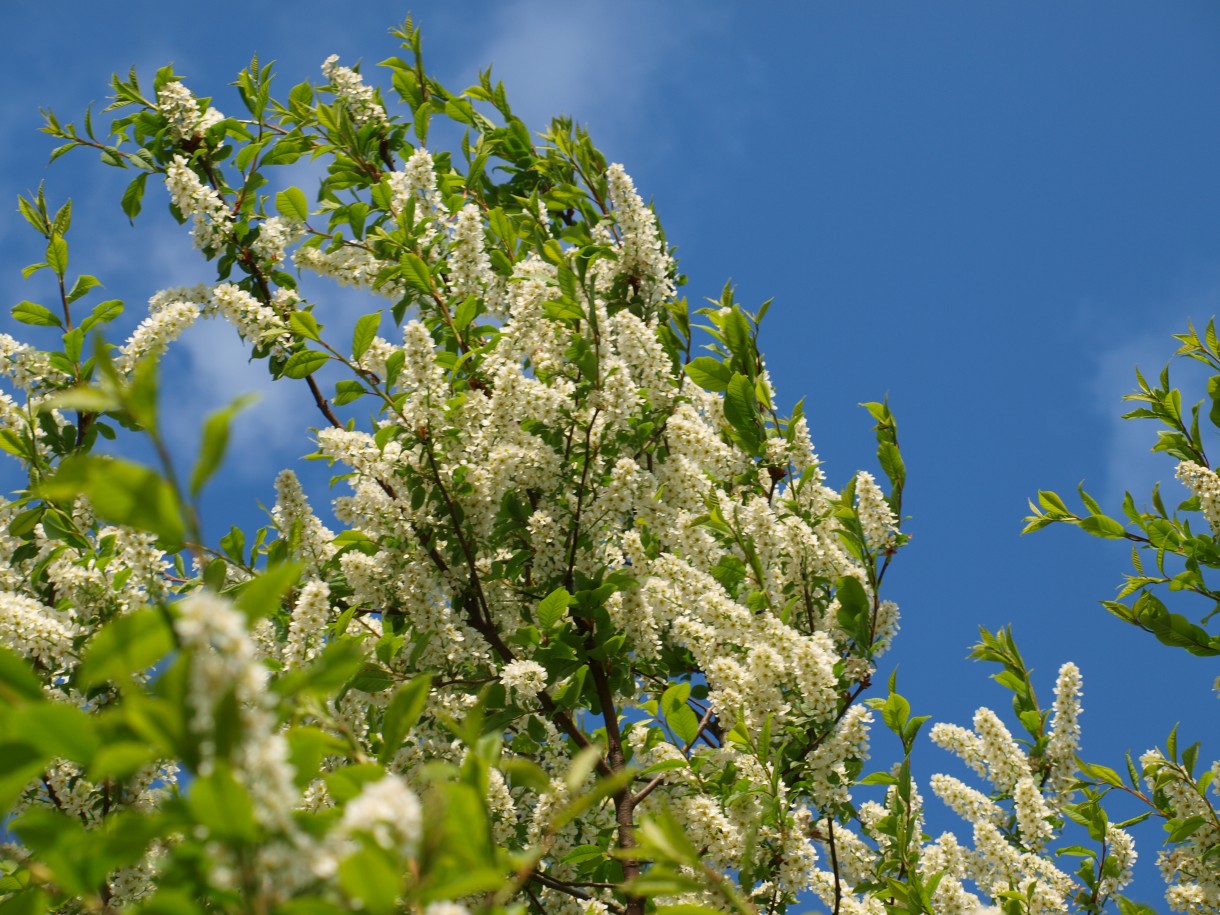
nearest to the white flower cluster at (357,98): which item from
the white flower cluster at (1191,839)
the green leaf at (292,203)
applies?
the green leaf at (292,203)

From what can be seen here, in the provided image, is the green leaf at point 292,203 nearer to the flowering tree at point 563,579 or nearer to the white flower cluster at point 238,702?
the flowering tree at point 563,579

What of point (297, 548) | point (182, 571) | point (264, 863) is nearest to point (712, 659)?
point (297, 548)

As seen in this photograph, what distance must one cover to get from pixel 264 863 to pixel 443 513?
9.66ft

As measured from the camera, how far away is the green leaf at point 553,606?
3770mm

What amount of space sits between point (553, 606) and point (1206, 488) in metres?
2.68

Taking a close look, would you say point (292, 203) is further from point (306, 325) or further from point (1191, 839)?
point (1191, 839)

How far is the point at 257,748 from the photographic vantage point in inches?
45.0

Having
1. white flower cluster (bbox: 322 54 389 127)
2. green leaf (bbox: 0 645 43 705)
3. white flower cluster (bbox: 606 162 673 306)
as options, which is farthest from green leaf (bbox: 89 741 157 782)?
white flower cluster (bbox: 322 54 389 127)

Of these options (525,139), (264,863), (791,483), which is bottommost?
(264,863)

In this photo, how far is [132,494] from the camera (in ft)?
3.98

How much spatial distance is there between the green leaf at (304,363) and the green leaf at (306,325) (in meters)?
0.07

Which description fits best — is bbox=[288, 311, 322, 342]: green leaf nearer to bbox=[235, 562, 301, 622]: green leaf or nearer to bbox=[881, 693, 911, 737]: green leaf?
bbox=[881, 693, 911, 737]: green leaf

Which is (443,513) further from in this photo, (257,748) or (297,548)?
(257,748)

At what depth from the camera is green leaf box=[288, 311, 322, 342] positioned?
4.62m
